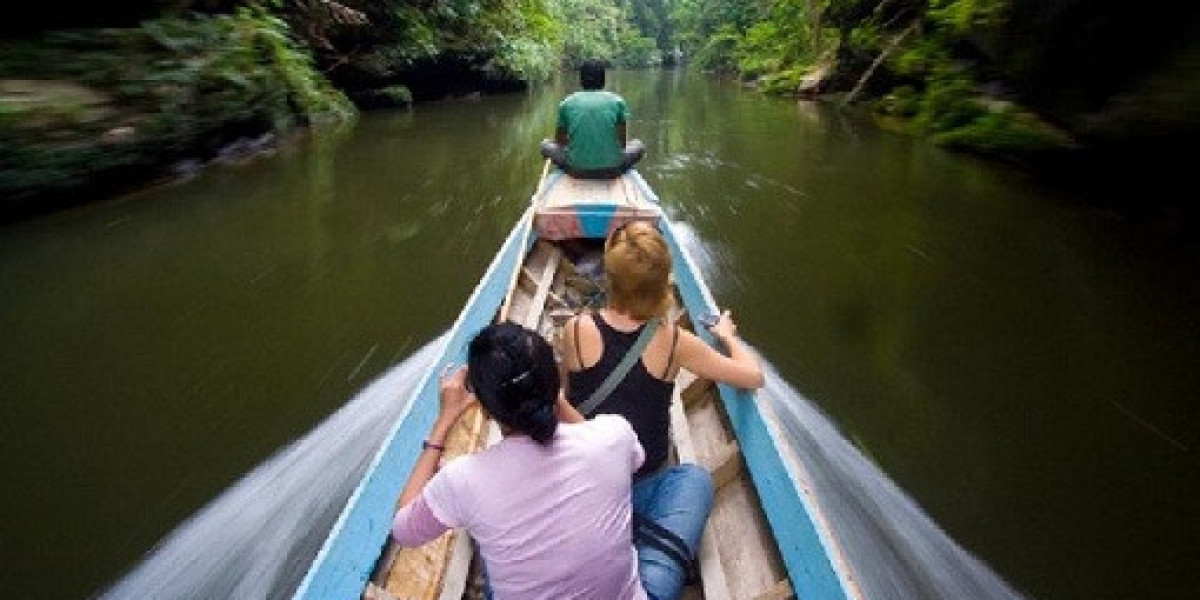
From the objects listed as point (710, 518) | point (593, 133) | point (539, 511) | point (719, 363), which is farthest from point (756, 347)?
point (539, 511)

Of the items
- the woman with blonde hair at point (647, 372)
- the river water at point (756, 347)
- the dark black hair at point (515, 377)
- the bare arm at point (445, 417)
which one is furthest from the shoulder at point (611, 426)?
the river water at point (756, 347)

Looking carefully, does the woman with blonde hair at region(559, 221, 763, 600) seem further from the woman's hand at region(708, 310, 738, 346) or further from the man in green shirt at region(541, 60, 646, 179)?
the man in green shirt at region(541, 60, 646, 179)

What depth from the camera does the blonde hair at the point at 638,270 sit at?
2.11 meters

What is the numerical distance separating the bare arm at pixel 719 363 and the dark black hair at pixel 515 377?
0.76 m

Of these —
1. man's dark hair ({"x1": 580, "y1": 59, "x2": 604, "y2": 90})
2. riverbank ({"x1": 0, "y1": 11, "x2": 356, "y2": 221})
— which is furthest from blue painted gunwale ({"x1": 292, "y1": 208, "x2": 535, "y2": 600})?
riverbank ({"x1": 0, "y1": 11, "x2": 356, "y2": 221})

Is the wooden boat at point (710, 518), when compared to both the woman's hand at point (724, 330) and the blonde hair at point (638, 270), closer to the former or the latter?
the woman's hand at point (724, 330)

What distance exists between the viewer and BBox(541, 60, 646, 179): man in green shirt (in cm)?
656

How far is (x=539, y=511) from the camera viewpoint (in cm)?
163

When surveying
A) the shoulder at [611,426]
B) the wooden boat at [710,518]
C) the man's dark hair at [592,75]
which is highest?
the man's dark hair at [592,75]

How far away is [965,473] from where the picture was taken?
3926 millimetres

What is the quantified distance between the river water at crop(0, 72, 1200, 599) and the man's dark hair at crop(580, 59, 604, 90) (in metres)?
1.83

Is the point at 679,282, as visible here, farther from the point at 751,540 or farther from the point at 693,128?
the point at 693,128

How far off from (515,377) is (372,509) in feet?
3.42

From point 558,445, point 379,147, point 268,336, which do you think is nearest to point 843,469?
point 558,445
